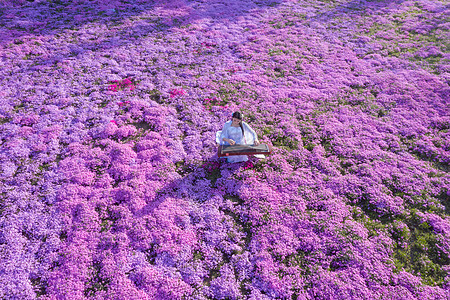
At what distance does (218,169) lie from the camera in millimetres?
10641

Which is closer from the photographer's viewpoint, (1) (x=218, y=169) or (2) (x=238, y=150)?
(2) (x=238, y=150)

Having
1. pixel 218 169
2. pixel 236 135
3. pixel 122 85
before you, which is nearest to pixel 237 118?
pixel 236 135

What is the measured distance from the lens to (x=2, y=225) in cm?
828

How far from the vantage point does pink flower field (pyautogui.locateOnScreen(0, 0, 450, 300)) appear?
7230 mm

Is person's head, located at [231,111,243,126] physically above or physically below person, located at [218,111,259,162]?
above

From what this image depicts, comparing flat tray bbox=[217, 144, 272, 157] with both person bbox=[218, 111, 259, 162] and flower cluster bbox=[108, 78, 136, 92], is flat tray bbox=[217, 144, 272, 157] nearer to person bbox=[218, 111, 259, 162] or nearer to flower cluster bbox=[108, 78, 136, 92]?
person bbox=[218, 111, 259, 162]

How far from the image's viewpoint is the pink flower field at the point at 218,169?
7230 millimetres

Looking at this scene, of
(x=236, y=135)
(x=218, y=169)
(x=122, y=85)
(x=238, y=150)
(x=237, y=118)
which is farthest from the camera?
(x=122, y=85)

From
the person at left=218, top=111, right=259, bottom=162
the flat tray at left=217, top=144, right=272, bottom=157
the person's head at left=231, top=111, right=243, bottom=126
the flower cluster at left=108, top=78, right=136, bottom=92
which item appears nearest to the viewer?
the person's head at left=231, top=111, right=243, bottom=126

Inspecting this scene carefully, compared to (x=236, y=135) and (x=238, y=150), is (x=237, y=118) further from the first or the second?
(x=238, y=150)

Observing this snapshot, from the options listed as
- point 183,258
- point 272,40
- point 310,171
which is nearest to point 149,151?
point 183,258

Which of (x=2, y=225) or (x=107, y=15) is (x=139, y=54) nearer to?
(x=107, y=15)

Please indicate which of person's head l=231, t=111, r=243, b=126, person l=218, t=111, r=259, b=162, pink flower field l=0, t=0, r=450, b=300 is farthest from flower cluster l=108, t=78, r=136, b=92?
person's head l=231, t=111, r=243, b=126

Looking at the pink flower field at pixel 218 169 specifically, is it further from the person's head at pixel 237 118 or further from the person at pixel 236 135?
the person's head at pixel 237 118
